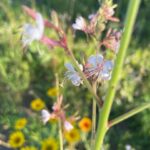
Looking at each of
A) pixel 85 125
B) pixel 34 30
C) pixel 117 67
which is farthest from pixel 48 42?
pixel 85 125

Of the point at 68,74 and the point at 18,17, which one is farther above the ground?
the point at 18,17

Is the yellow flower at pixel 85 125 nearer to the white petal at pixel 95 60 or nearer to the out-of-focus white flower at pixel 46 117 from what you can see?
the out-of-focus white flower at pixel 46 117

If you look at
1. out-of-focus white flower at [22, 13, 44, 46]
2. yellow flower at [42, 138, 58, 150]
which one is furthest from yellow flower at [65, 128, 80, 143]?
out-of-focus white flower at [22, 13, 44, 46]

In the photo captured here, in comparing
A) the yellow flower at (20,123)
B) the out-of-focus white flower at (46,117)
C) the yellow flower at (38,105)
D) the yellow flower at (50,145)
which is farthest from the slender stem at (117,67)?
the yellow flower at (38,105)

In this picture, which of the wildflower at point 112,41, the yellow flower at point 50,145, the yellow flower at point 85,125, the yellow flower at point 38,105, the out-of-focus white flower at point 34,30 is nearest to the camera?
the out-of-focus white flower at point 34,30

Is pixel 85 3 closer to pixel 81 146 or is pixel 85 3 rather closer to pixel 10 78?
pixel 10 78

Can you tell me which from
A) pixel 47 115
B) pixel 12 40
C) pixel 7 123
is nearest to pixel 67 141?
pixel 7 123
